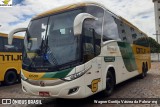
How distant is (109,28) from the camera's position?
26.4 ft

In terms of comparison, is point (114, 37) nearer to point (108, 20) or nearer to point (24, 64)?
point (108, 20)

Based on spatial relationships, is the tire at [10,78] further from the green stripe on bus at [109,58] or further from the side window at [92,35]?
the side window at [92,35]

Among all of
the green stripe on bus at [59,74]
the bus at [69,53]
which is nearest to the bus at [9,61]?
the bus at [69,53]

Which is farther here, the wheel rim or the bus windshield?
the wheel rim

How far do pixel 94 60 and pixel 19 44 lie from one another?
302 inches

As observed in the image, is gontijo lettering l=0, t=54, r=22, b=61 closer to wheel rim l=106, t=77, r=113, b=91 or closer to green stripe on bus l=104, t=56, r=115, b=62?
green stripe on bus l=104, t=56, r=115, b=62

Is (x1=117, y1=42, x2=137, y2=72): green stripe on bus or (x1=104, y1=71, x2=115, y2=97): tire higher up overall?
(x1=117, y1=42, x2=137, y2=72): green stripe on bus

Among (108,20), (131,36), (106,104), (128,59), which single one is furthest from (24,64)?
(131,36)

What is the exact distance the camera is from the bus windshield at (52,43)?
5953 mm

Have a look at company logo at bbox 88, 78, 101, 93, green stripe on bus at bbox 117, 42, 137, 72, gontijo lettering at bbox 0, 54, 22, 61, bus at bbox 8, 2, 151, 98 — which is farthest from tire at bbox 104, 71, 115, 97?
gontijo lettering at bbox 0, 54, 22, 61

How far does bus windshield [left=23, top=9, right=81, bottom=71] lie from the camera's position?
5953 mm

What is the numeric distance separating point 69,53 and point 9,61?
7.19 metres

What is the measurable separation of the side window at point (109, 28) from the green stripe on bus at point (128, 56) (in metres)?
0.62

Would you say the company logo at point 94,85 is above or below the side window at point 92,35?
below
